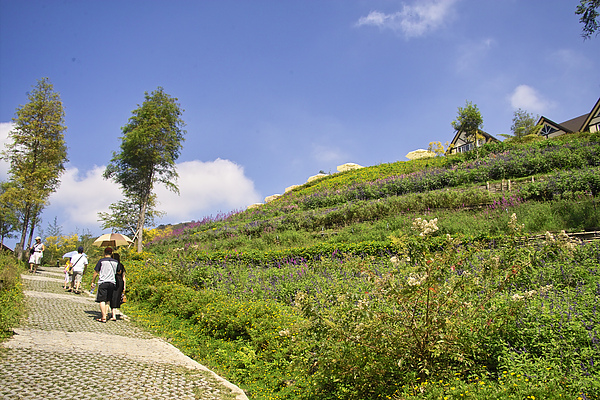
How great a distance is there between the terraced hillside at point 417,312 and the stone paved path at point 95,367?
1.66 ft

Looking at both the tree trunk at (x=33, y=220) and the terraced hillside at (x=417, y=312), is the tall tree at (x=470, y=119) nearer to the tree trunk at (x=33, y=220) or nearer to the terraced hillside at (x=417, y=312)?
the terraced hillside at (x=417, y=312)

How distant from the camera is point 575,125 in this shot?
1563 inches

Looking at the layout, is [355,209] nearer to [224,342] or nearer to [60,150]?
[224,342]

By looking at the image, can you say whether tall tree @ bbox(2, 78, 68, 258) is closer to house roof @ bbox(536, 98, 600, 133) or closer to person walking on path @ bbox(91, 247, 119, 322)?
person walking on path @ bbox(91, 247, 119, 322)

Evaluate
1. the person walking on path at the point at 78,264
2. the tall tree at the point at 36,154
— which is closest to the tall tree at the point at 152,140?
the tall tree at the point at 36,154

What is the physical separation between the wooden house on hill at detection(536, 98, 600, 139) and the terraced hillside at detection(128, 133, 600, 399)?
110 feet

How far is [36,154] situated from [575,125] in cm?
5199

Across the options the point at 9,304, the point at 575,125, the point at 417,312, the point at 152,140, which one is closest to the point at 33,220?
the point at 152,140

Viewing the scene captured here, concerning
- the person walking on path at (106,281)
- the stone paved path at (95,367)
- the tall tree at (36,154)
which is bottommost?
the stone paved path at (95,367)

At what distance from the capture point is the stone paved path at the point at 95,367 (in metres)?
3.94

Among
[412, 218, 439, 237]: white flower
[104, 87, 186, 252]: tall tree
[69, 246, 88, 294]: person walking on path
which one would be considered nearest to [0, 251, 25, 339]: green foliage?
[69, 246, 88, 294]: person walking on path

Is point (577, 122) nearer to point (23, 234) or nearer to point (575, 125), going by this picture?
point (575, 125)

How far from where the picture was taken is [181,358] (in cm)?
560

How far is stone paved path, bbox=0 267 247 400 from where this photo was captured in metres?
3.94
